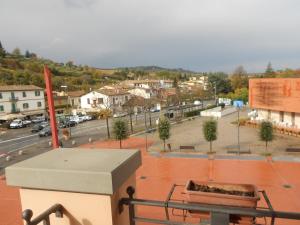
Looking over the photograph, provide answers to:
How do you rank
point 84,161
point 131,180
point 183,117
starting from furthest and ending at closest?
point 183,117
point 131,180
point 84,161

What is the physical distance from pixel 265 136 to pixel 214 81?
61.0 m

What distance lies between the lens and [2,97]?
45.9 meters

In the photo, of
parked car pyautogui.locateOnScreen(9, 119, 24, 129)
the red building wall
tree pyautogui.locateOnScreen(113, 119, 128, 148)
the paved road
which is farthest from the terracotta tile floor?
parked car pyautogui.locateOnScreen(9, 119, 24, 129)

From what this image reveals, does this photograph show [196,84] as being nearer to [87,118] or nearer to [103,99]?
[103,99]

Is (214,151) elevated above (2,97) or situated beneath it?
situated beneath

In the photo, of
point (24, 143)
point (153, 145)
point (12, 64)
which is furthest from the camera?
point (12, 64)

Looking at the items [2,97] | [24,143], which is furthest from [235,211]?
[2,97]

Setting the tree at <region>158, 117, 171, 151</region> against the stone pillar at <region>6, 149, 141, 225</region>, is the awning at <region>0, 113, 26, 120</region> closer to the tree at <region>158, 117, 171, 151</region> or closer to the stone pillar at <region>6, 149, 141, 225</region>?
the tree at <region>158, 117, 171, 151</region>

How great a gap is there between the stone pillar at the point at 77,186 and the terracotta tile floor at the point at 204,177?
8.63 m

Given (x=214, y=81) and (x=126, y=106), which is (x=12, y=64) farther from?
(x=214, y=81)

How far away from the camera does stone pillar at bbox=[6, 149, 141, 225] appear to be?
1994 mm

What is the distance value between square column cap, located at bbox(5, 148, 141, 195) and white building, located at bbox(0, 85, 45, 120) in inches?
1914

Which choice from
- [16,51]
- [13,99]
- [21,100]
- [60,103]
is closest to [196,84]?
[60,103]

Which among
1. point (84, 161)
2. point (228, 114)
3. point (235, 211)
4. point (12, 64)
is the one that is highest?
point (12, 64)
